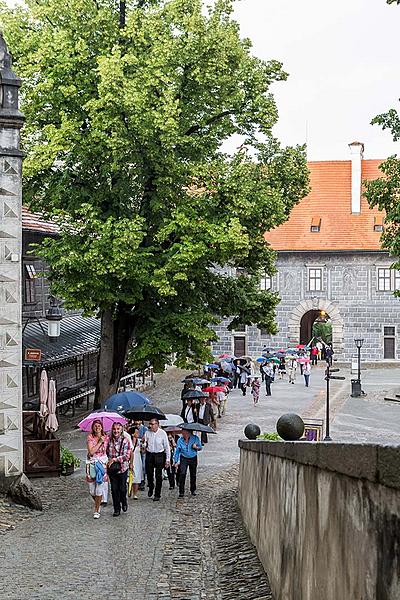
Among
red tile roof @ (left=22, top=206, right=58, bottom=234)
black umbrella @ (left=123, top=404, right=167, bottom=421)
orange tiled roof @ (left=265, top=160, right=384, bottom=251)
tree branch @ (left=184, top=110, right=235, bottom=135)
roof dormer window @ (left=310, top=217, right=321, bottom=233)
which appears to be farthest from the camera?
roof dormer window @ (left=310, top=217, right=321, bottom=233)

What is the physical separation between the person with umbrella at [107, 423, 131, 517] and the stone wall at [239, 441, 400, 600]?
5041 millimetres

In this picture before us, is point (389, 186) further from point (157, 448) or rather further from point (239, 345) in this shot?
point (239, 345)

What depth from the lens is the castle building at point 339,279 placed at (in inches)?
2222

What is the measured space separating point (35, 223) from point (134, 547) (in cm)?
1784

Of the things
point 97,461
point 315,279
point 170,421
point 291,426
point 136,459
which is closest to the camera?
point 291,426

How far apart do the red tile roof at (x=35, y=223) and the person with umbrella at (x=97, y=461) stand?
1371cm

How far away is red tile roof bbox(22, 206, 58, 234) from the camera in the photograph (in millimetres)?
27572

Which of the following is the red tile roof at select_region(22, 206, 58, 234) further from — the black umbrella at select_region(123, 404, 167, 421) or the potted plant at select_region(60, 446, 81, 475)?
the black umbrella at select_region(123, 404, 167, 421)

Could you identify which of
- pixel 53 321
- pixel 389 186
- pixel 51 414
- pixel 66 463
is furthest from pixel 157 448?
pixel 389 186

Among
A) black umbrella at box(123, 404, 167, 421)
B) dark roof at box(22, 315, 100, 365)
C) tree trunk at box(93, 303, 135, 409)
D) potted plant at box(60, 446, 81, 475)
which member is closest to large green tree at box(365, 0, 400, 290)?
tree trunk at box(93, 303, 135, 409)

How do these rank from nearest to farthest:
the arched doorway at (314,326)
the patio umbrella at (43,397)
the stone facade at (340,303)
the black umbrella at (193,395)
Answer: the patio umbrella at (43,397)
the black umbrella at (193,395)
the stone facade at (340,303)
the arched doorway at (314,326)

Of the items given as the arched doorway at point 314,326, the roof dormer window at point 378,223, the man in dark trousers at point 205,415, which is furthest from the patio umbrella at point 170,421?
the roof dormer window at point 378,223

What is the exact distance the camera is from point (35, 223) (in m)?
28.4

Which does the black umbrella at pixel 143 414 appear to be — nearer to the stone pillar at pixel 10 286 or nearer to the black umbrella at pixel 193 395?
the stone pillar at pixel 10 286
